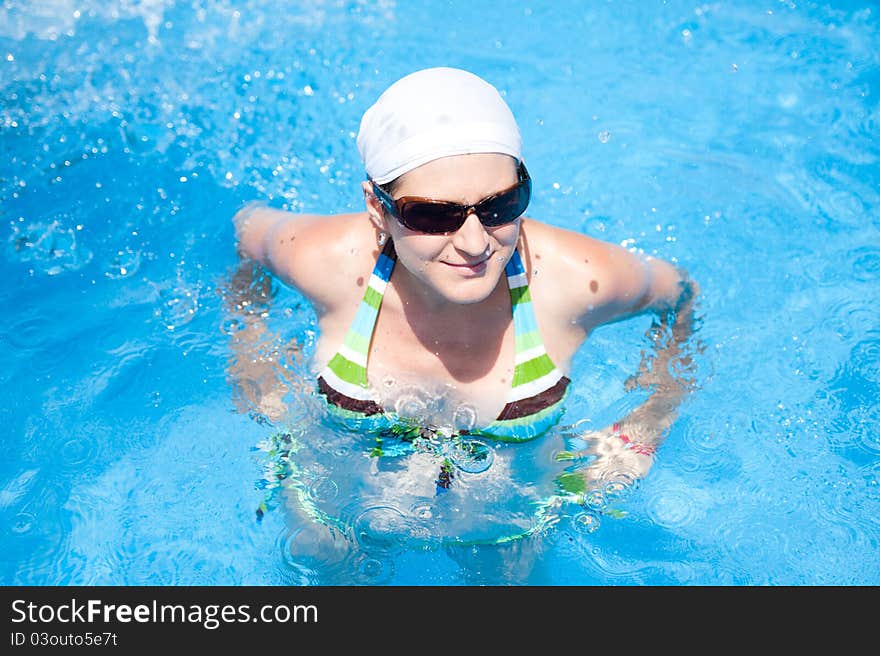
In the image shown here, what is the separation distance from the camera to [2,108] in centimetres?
545

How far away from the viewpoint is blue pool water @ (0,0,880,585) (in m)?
4.20

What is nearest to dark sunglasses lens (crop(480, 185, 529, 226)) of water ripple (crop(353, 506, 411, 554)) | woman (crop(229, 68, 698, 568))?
woman (crop(229, 68, 698, 568))

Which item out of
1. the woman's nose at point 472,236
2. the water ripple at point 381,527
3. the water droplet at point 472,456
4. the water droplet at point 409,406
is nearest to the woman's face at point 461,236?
the woman's nose at point 472,236

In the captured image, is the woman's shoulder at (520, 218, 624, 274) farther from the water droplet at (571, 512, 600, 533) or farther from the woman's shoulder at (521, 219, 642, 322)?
the water droplet at (571, 512, 600, 533)

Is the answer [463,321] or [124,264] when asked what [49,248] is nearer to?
[124,264]

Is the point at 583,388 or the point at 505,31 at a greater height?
the point at 505,31

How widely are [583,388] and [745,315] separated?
108 cm

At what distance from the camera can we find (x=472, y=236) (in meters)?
2.72

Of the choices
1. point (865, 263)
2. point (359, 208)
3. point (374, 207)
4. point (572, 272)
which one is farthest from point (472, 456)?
point (865, 263)

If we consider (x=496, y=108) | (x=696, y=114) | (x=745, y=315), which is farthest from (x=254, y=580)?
(x=696, y=114)

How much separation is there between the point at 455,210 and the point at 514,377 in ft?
2.85

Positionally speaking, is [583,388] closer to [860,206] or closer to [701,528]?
[701,528]

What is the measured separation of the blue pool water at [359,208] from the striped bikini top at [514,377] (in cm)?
19

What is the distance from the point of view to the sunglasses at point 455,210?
270cm
